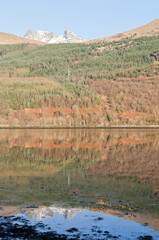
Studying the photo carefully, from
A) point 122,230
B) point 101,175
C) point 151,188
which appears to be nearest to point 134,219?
point 122,230

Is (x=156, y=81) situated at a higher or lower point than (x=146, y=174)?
higher

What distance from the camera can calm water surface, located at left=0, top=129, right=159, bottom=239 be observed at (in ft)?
49.4

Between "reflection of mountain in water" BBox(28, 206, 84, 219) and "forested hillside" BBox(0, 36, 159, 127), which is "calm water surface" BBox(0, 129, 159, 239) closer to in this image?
"reflection of mountain in water" BBox(28, 206, 84, 219)

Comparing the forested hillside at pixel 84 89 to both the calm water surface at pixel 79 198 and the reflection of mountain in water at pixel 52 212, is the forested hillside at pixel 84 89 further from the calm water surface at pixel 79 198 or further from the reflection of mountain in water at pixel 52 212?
the reflection of mountain in water at pixel 52 212

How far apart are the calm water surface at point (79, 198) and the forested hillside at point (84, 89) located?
239 feet

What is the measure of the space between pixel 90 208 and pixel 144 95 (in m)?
116

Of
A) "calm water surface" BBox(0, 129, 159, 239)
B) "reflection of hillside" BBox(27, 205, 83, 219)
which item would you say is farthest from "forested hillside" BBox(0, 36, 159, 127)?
"reflection of hillside" BBox(27, 205, 83, 219)

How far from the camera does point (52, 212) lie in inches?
680

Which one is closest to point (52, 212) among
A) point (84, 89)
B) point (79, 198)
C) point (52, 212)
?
point (52, 212)

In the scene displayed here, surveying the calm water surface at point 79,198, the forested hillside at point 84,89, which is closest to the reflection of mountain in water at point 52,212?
the calm water surface at point 79,198

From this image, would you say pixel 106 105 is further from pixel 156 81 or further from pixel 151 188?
pixel 151 188

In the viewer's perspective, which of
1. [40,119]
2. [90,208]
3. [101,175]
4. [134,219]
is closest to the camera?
[134,219]

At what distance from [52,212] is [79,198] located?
2.76 m

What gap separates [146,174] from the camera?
27812 millimetres
